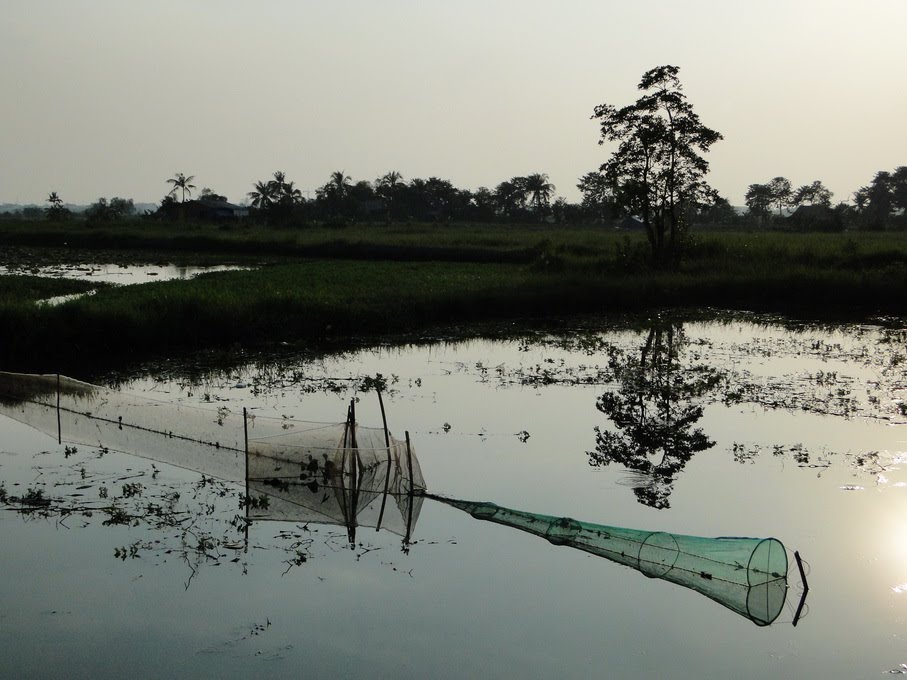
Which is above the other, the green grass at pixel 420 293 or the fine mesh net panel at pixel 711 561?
the green grass at pixel 420 293

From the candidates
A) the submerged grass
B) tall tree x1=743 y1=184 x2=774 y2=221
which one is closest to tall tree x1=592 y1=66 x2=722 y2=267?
the submerged grass

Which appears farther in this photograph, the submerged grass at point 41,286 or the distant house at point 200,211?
the distant house at point 200,211

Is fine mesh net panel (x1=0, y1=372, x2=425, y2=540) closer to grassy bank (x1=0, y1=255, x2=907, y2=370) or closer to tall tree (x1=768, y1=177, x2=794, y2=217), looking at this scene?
grassy bank (x1=0, y1=255, x2=907, y2=370)

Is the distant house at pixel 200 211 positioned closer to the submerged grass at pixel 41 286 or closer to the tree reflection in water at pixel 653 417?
the submerged grass at pixel 41 286

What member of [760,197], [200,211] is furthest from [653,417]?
[760,197]

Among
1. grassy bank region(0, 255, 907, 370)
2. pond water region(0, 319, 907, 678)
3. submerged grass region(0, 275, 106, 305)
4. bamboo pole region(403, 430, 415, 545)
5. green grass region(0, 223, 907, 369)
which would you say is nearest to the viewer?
pond water region(0, 319, 907, 678)

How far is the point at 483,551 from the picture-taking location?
24.9 feet

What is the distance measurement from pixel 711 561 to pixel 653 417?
6104 mm

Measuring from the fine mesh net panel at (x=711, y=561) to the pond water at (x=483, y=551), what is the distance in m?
0.20

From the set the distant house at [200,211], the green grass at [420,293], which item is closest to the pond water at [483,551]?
the green grass at [420,293]

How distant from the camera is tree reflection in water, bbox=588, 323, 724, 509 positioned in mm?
10023

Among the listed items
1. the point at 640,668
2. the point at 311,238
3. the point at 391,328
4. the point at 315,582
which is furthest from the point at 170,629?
the point at 311,238

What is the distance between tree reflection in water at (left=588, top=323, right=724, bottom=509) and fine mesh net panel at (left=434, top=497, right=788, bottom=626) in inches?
79.3

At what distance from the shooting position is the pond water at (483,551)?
5922 millimetres
